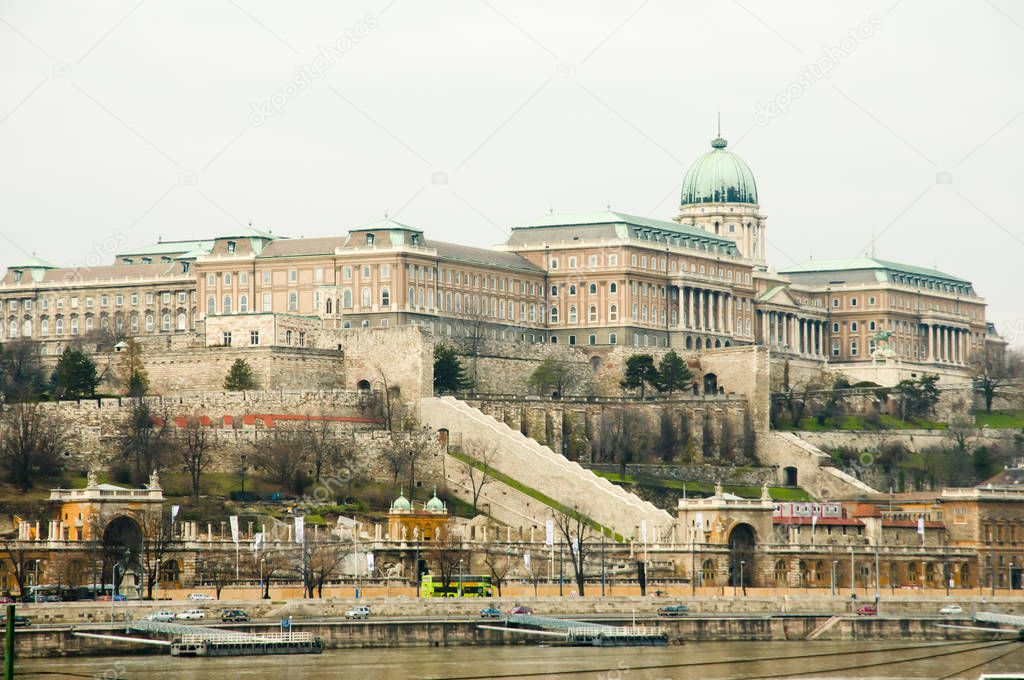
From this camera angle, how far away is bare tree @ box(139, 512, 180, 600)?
126m

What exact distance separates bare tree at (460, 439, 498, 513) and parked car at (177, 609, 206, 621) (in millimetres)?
38749

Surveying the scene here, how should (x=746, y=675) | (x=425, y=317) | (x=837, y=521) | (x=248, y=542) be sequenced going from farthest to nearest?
1. (x=425, y=317)
2. (x=837, y=521)
3. (x=248, y=542)
4. (x=746, y=675)

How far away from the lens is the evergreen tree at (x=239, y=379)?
167500mm

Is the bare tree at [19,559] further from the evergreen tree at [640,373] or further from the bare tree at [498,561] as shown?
the evergreen tree at [640,373]

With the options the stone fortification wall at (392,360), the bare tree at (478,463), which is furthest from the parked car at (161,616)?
the stone fortification wall at (392,360)

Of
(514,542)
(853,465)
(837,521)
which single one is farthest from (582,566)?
(853,465)

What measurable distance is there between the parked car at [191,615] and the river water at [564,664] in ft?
17.5

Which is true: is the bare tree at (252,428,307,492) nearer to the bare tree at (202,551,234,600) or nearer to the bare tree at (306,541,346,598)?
the bare tree at (306,541,346,598)

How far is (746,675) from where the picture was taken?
108 metres

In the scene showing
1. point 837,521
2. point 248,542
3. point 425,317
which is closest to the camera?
point 248,542

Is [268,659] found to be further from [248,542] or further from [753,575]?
[753,575]

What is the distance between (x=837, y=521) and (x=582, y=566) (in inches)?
769

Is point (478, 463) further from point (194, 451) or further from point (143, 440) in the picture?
point (143, 440)

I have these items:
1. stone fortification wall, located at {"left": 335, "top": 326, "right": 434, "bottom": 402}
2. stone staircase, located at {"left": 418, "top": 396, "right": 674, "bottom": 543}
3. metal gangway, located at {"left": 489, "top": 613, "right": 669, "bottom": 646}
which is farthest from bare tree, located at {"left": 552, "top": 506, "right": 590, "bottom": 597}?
stone fortification wall, located at {"left": 335, "top": 326, "right": 434, "bottom": 402}
